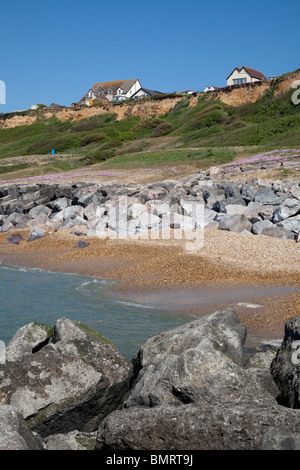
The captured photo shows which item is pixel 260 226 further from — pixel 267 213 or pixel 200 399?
pixel 200 399

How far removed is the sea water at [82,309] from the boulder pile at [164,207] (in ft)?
18.0

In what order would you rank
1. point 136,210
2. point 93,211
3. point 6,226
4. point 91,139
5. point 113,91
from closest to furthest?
point 136,210 → point 93,211 → point 6,226 → point 91,139 → point 113,91

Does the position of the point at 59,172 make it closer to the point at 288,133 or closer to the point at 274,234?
the point at 288,133

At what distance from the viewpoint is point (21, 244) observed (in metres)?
19.4

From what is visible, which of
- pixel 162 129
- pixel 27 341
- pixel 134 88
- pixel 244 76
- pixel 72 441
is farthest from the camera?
pixel 134 88

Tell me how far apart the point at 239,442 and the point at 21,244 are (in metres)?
16.5

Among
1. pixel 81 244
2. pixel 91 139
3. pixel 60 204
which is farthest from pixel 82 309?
pixel 91 139

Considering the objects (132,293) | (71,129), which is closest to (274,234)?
(132,293)

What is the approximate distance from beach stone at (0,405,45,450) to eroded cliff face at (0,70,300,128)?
5078cm

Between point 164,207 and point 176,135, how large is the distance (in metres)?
33.8

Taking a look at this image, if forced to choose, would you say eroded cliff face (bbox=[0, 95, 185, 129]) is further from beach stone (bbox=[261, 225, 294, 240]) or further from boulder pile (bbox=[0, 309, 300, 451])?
boulder pile (bbox=[0, 309, 300, 451])

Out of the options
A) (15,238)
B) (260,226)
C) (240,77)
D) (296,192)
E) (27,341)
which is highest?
(240,77)

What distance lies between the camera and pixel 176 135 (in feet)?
170

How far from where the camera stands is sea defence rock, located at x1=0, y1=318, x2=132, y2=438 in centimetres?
543
